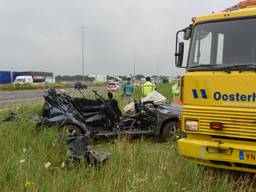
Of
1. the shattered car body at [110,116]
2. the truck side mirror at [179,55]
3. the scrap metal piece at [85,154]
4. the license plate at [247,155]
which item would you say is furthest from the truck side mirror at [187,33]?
the shattered car body at [110,116]

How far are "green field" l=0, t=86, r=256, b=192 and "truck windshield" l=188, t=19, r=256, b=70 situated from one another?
65.5 inches

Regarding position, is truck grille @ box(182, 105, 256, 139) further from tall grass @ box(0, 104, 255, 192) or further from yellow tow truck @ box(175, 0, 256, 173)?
tall grass @ box(0, 104, 255, 192)

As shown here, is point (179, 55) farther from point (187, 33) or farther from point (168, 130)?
point (168, 130)

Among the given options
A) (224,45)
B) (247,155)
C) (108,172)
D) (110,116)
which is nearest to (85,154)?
(108,172)

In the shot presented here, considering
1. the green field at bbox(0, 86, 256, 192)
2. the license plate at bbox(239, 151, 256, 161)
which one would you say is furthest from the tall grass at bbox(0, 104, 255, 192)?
the license plate at bbox(239, 151, 256, 161)

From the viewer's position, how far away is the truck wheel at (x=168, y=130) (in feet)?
34.9

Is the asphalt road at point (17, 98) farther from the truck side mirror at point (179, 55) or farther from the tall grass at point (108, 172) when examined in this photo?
the truck side mirror at point (179, 55)

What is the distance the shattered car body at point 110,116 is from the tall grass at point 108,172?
242 centimetres

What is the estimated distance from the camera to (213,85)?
6.23m

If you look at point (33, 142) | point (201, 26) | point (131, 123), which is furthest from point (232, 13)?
point (131, 123)

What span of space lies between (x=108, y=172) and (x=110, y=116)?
5013 mm

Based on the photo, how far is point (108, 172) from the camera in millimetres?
6023

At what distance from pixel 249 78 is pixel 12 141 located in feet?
14.7

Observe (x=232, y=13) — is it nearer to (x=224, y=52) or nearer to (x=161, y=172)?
(x=224, y=52)
